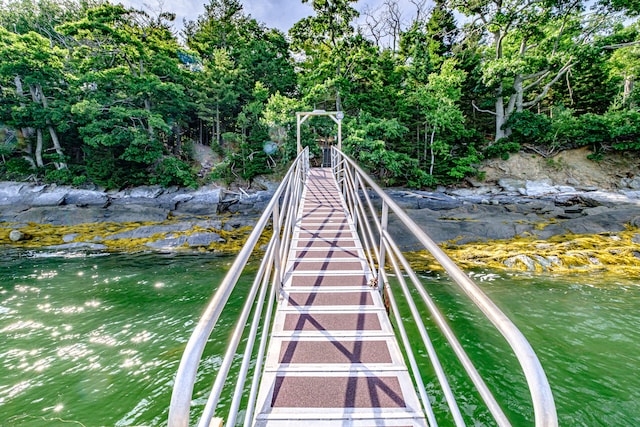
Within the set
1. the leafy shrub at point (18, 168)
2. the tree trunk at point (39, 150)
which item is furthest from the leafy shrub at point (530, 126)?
the leafy shrub at point (18, 168)

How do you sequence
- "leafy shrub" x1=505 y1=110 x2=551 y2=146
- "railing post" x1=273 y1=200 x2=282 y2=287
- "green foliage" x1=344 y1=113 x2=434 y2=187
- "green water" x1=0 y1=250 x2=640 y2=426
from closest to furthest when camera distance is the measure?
"railing post" x1=273 y1=200 x2=282 y2=287 → "green water" x1=0 y1=250 x2=640 y2=426 → "green foliage" x1=344 y1=113 x2=434 y2=187 → "leafy shrub" x1=505 y1=110 x2=551 y2=146

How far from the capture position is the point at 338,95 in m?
A: 17.9

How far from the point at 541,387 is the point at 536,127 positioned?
22.8 metres

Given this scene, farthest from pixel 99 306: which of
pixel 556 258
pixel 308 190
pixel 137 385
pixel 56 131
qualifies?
pixel 56 131

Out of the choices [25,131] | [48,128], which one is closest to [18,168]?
[25,131]

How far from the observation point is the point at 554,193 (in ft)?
53.0

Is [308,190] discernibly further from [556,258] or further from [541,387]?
[541,387]

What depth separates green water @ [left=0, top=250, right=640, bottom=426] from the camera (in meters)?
3.26

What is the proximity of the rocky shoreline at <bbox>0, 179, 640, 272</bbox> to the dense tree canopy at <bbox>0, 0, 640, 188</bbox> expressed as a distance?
5.81 feet

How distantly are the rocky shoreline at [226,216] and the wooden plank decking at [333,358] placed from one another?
20.3 feet

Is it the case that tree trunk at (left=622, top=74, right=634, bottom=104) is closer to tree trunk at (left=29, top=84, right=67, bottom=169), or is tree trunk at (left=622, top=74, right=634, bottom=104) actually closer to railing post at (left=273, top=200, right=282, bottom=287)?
railing post at (left=273, top=200, right=282, bottom=287)

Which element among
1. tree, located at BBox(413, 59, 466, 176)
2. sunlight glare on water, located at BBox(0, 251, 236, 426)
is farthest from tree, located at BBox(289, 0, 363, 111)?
sunlight glare on water, located at BBox(0, 251, 236, 426)

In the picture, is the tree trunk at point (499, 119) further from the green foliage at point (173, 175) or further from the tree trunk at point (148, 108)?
the tree trunk at point (148, 108)

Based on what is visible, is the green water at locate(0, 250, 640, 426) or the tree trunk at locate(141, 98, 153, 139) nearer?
the green water at locate(0, 250, 640, 426)
